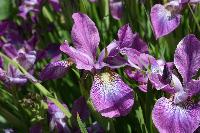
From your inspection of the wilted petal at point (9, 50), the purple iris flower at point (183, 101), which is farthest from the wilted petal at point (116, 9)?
the purple iris flower at point (183, 101)

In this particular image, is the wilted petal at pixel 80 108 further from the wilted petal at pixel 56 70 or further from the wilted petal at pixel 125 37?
the wilted petal at pixel 125 37

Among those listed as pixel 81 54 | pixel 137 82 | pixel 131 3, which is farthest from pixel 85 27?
pixel 131 3

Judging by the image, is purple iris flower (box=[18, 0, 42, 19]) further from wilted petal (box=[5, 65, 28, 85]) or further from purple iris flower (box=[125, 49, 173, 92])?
purple iris flower (box=[125, 49, 173, 92])

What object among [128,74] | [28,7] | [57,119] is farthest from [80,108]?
[28,7]

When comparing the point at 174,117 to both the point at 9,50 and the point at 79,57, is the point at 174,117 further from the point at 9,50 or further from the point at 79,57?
the point at 9,50

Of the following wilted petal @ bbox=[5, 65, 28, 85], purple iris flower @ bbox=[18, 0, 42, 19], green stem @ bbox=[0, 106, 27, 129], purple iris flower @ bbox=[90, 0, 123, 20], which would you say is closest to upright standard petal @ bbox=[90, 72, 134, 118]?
wilted petal @ bbox=[5, 65, 28, 85]
